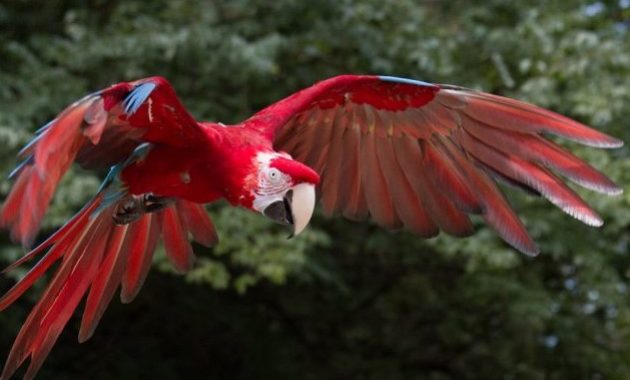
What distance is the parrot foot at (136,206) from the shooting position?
8.61 feet

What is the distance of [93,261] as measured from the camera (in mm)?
2682

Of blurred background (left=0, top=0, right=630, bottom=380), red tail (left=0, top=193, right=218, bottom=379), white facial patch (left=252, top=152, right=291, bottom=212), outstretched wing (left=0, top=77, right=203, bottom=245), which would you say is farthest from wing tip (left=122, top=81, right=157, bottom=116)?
blurred background (left=0, top=0, right=630, bottom=380)

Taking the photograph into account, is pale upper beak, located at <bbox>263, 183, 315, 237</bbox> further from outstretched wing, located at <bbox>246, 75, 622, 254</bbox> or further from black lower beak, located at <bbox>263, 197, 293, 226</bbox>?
outstretched wing, located at <bbox>246, 75, 622, 254</bbox>

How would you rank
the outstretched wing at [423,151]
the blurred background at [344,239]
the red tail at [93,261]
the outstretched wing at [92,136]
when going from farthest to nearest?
the blurred background at [344,239] → the outstretched wing at [423,151] → the red tail at [93,261] → the outstretched wing at [92,136]

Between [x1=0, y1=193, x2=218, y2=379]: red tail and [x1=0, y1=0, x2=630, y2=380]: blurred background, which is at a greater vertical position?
[x1=0, y1=193, x2=218, y2=379]: red tail

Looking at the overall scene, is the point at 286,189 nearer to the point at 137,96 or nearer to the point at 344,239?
the point at 137,96

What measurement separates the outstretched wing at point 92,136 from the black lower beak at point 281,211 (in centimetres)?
23

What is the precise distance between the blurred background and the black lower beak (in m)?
1.61

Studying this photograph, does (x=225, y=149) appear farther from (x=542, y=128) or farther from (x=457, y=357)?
(x=457, y=357)

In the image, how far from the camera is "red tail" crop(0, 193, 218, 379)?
8.32ft

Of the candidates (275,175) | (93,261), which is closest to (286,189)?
(275,175)

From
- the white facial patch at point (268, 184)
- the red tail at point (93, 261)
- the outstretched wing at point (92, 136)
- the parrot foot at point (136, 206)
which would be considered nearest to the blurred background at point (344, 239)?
the red tail at point (93, 261)

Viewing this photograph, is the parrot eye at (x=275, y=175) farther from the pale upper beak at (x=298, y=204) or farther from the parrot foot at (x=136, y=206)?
the parrot foot at (x=136, y=206)

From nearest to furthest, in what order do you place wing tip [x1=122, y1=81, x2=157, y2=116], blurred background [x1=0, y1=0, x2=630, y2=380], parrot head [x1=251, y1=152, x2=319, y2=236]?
wing tip [x1=122, y1=81, x2=157, y2=116]
parrot head [x1=251, y1=152, x2=319, y2=236]
blurred background [x1=0, y1=0, x2=630, y2=380]
